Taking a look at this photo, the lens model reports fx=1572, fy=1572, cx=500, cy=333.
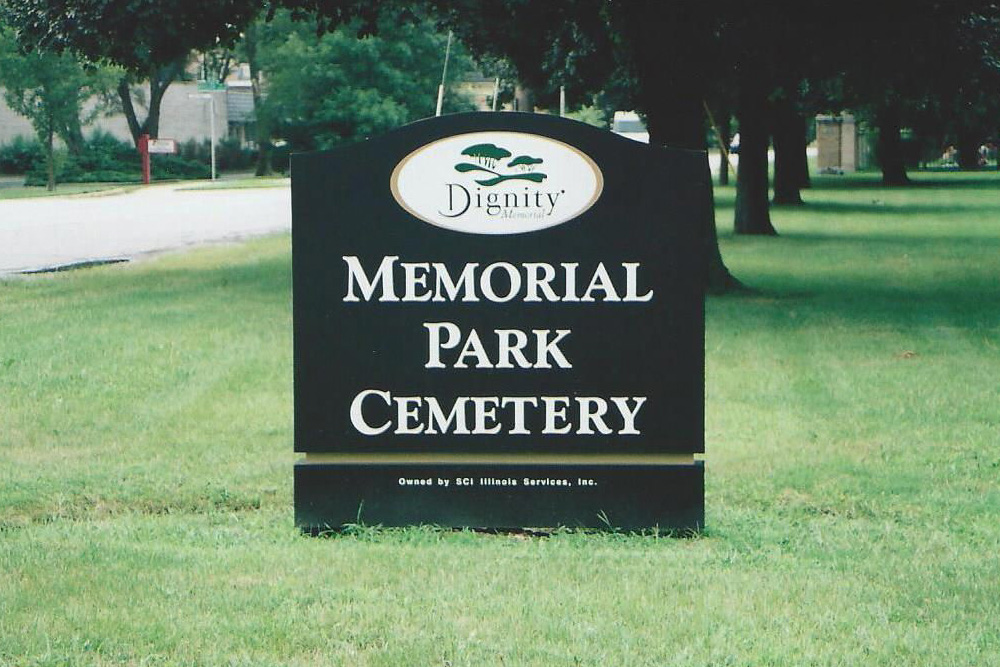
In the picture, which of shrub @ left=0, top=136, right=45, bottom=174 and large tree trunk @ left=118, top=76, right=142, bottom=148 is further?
large tree trunk @ left=118, top=76, right=142, bottom=148

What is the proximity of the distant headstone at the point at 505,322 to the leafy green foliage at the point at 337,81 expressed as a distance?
215 feet

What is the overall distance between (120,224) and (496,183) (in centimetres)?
2484

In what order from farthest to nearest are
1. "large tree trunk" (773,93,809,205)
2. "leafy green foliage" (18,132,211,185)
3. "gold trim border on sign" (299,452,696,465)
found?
"leafy green foliage" (18,132,211,185)
"large tree trunk" (773,93,809,205)
"gold trim border on sign" (299,452,696,465)

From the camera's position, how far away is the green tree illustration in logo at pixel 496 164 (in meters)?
6.00

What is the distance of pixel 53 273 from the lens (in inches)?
750

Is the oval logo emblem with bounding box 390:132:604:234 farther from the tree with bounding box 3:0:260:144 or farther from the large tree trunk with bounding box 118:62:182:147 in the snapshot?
the large tree trunk with bounding box 118:62:182:147

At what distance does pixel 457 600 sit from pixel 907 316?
10.7 m

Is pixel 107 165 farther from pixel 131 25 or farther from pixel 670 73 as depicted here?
pixel 670 73

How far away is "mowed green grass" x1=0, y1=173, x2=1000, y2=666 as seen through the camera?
4730mm

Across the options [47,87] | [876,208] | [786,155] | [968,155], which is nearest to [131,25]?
[876,208]

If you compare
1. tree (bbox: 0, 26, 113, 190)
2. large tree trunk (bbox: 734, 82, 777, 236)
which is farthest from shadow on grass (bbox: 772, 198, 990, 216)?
tree (bbox: 0, 26, 113, 190)

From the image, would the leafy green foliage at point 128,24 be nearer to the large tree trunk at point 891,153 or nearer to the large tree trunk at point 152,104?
the large tree trunk at point 891,153

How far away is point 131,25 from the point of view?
16.9m

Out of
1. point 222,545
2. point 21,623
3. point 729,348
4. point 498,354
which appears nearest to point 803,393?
point 729,348
